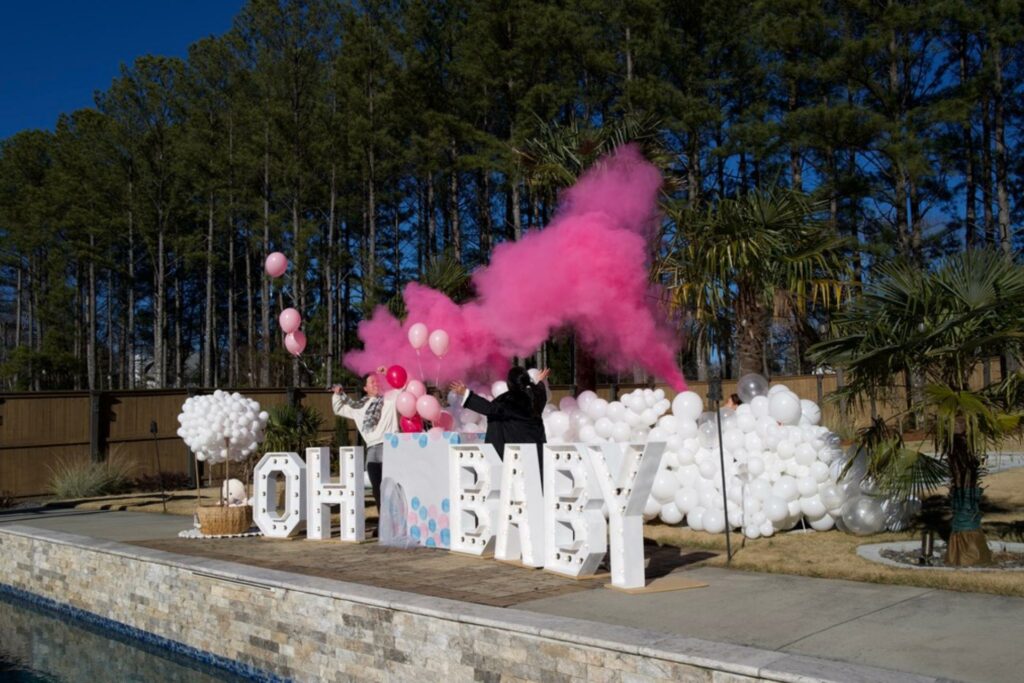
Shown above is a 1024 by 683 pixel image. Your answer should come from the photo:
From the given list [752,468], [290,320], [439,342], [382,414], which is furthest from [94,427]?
[752,468]

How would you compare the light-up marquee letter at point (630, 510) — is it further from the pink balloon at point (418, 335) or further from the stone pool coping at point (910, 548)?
the pink balloon at point (418, 335)

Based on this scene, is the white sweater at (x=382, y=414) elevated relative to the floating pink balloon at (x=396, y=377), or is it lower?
lower

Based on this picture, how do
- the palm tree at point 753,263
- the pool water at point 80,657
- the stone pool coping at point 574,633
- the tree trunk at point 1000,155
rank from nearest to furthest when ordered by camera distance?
the stone pool coping at point 574,633
the pool water at point 80,657
the palm tree at point 753,263
the tree trunk at point 1000,155

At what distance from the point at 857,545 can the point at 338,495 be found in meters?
5.66

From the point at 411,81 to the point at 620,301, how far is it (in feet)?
65.7

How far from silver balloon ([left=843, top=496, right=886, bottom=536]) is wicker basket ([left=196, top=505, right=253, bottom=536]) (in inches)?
277

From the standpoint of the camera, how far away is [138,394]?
1952 centimetres

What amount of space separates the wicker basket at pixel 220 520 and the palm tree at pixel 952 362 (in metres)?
7.29

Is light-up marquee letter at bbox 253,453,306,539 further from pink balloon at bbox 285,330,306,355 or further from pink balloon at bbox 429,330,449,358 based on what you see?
pink balloon at bbox 429,330,449,358

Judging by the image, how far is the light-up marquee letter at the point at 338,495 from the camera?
1045 cm

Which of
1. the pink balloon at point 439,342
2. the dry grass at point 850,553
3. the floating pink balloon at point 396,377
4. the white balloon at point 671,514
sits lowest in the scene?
the dry grass at point 850,553

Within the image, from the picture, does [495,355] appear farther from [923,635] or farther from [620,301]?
[923,635]

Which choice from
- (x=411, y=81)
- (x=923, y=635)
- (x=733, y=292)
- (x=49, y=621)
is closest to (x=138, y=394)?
(x=49, y=621)

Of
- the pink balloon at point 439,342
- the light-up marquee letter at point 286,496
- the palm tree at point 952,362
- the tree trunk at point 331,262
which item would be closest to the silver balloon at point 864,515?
the palm tree at point 952,362
